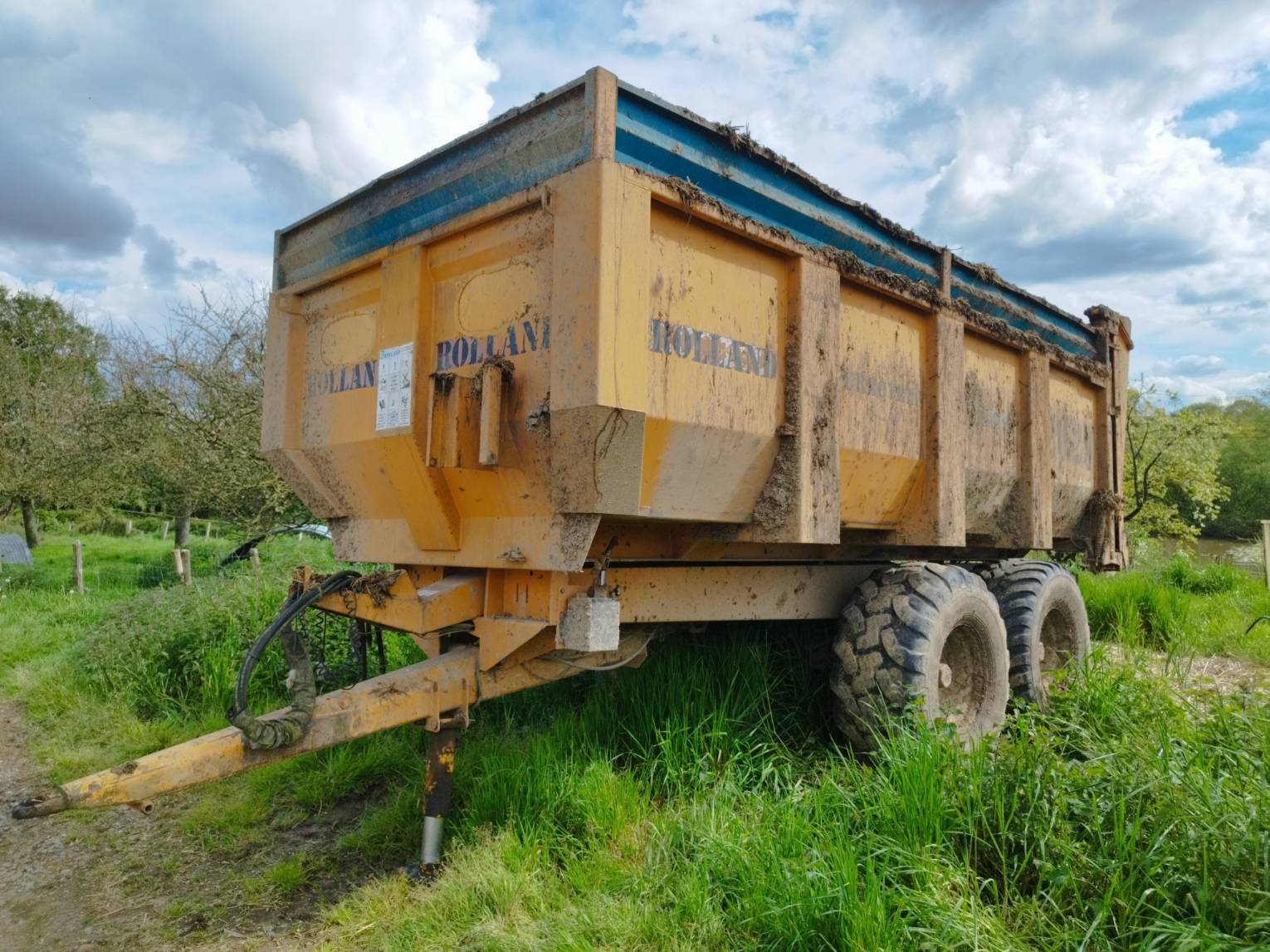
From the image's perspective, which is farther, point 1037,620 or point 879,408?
point 1037,620

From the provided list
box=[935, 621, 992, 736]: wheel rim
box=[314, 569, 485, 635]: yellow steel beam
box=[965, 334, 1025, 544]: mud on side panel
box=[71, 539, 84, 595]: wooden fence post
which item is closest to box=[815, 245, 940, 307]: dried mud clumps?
box=[965, 334, 1025, 544]: mud on side panel

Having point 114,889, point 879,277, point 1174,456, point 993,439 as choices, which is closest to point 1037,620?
point 993,439

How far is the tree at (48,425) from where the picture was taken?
13977 mm

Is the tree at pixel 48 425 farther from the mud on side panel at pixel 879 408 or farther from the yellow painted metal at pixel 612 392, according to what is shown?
the mud on side panel at pixel 879 408

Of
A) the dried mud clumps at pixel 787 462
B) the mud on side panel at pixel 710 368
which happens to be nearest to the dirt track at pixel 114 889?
the mud on side panel at pixel 710 368

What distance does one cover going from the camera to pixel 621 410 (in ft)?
9.05

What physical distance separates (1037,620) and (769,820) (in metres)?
2.53

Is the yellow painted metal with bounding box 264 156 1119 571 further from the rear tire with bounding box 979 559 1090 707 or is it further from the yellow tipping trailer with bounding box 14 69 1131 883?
the rear tire with bounding box 979 559 1090 707

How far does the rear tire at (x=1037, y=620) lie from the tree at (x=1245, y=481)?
3498 cm

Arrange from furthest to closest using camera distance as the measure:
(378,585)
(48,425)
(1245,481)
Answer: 1. (1245,481)
2. (48,425)
3. (378,585)

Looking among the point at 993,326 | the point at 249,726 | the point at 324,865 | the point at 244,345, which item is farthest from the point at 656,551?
the point at 244,345

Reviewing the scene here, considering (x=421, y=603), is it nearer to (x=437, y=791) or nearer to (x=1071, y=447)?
(x=437, y=791)

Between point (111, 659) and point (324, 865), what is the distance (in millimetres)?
3714

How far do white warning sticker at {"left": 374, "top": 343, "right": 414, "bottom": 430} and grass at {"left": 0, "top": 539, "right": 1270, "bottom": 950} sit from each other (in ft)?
5.03
